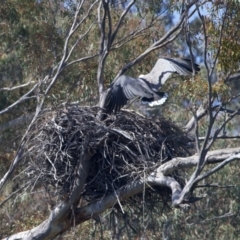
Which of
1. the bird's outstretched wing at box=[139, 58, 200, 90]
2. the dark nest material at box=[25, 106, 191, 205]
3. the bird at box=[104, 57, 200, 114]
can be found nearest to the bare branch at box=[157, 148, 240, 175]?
the dark nest material at box=[25, 106, 191, 205]

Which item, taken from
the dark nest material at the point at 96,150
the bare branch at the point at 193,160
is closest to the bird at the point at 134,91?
the dark nest material at the point at 96,150

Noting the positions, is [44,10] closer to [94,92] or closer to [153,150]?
[94,92]

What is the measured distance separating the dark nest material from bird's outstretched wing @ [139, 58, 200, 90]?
1.15m

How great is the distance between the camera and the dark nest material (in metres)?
7.62

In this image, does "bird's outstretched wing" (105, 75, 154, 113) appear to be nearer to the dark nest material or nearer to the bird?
the bird

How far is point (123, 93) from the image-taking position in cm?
825

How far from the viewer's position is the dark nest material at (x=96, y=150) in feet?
25.0

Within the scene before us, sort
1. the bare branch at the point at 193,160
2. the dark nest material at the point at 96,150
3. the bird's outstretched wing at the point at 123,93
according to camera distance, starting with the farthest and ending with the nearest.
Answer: the bird's outstretched wing at the point at 123,93, the dark nest material at the point at 96,150, the bare branch at the point at 193,160

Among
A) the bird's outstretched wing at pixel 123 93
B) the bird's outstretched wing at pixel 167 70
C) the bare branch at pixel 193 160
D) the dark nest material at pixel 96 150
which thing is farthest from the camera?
the bird's outstretched wing at pixel 167 70

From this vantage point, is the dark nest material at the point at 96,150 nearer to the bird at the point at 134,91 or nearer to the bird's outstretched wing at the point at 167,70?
the bird at the point at 134,91

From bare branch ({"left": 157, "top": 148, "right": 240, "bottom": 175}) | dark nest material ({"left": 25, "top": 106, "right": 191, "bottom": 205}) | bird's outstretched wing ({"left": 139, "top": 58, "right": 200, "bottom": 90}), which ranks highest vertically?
bird's outstretched wing ({"left": 139, "top": 58, "right": 200, "bottom": 90})

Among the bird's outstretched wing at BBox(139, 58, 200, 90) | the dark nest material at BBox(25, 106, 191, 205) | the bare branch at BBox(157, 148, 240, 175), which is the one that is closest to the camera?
the bare branch at BBox(157, 148, 240, 175)

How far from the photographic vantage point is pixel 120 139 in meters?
7.80

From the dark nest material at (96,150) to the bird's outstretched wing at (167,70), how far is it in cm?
115
